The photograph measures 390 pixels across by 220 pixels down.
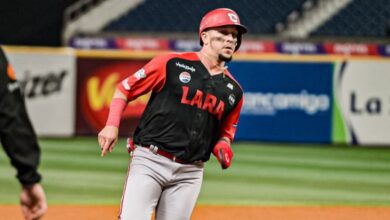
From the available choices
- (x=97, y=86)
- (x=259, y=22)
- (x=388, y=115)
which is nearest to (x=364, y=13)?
(x=259, y=22)

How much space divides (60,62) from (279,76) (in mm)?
3968

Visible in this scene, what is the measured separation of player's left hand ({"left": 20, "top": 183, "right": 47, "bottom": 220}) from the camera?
311 centimetres

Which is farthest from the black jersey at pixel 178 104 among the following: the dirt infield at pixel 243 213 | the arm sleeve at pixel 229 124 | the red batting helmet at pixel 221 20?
the dirt infield at pixel 243 213

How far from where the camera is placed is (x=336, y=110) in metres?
14.3

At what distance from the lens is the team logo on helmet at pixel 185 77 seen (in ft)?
15.8

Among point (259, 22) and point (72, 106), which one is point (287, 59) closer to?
point (72, 106)

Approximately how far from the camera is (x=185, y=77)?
4.83 m

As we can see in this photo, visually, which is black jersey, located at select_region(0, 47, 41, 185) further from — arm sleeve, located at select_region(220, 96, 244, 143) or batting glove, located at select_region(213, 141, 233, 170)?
arm sleeve, located at select_region(220, 96, 244, 143)

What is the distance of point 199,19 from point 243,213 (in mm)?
15430

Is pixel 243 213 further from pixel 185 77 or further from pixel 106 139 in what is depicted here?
pixel 106 139

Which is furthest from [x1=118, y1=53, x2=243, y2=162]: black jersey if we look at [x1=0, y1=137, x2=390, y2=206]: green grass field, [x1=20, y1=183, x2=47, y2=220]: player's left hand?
[x1=0, y1=137, x2=390, y2=206]: green grass field

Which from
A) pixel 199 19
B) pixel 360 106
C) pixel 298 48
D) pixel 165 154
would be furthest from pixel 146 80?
pixel 199 19

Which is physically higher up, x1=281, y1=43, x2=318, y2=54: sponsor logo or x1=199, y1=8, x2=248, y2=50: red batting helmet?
x1=281, y1=43, x2=318, y2=54: sponsor logo

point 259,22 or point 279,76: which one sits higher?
point 259,22
